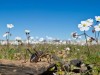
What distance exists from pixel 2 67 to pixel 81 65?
202 cm

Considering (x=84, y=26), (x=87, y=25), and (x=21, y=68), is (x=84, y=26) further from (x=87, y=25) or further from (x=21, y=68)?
(x=21, y=68)

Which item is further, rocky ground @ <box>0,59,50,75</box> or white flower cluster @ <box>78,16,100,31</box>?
Answer: rocky ground @ <box>0,59,50,75</box>

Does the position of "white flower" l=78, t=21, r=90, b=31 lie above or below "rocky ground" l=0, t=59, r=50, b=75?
above

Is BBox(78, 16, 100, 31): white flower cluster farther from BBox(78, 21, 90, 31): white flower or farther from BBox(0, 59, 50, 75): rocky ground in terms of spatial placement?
BBox(0, 59, 50, 75): rocky ground

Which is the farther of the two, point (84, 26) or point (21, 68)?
point (21, 68)

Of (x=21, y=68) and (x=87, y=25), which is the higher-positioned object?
(x=87, y=25)

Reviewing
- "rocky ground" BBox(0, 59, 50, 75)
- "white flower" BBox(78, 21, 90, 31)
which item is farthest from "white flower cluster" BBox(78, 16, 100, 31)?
"rocky ground" BBox(0, 59, 50, 75)

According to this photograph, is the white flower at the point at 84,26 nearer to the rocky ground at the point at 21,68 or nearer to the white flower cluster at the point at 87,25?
the white flower cluster at the point at 87,25

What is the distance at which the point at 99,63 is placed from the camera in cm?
732

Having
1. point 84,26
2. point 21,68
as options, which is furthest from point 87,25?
point 21,68

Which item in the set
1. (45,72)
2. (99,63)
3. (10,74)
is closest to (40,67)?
(45,72)

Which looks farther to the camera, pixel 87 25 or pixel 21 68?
pixel 21 68

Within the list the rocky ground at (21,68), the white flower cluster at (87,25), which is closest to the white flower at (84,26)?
the white flower cluster at (87,25)

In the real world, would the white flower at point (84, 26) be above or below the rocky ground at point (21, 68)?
A: above
